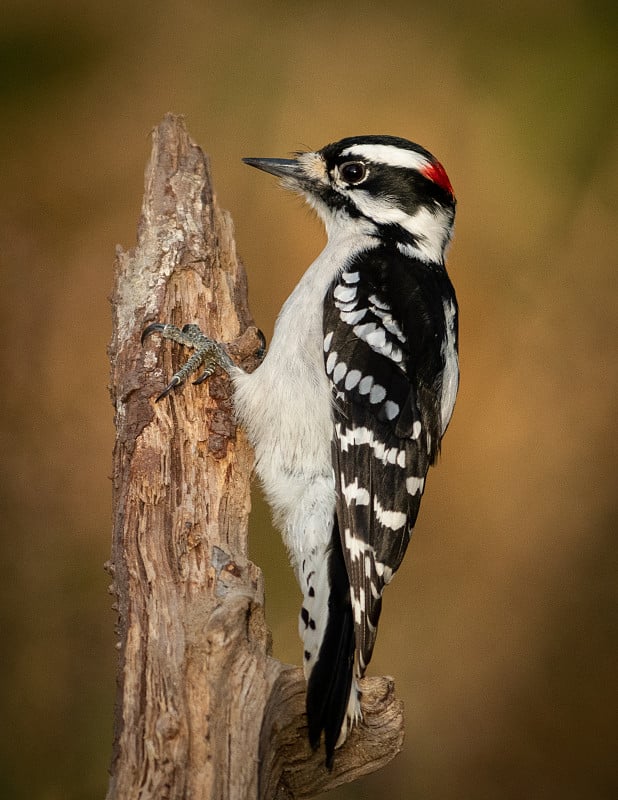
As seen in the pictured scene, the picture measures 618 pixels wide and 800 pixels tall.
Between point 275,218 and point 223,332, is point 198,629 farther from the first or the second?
point 275,218

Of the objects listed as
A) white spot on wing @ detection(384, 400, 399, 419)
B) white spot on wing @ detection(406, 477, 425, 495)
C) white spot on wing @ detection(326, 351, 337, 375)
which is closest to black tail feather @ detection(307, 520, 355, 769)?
white spot on wing @ detection(406, 477, 425, 495)

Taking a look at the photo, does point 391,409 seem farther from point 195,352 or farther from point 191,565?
point 191,565

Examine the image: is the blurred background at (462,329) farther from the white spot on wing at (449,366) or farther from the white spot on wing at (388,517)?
the white spot on wing at (388,517)

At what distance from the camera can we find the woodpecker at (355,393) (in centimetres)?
256

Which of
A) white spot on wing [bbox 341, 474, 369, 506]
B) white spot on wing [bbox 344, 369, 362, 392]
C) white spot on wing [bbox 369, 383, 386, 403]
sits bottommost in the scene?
A: white spot on wing [bbox 341, 474, 369, 506]

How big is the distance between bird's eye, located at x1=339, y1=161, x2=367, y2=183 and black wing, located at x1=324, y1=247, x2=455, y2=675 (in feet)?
1.11

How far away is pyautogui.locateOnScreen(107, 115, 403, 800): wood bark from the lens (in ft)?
6.89

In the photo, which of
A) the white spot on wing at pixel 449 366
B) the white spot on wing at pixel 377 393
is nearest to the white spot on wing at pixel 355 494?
the white spot on wing at pixel 377 393

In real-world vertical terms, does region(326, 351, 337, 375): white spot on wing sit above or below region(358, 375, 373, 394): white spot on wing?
above

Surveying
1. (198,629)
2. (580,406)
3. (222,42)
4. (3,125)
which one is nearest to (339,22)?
(222,42)

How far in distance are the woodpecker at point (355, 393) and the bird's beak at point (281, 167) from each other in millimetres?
142

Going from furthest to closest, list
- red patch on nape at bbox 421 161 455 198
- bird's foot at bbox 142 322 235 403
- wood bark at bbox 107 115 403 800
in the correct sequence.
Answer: red patch on nape at bbox 421 161 455 198, bird's foot at bbox 142 322 235 403, wood bark at bbox 107 115 403 800

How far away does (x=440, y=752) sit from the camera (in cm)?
405

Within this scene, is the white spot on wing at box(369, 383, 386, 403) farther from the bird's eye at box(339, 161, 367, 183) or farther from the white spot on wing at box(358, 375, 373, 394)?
the bird's eye at box(339, 161, 367, 183)
